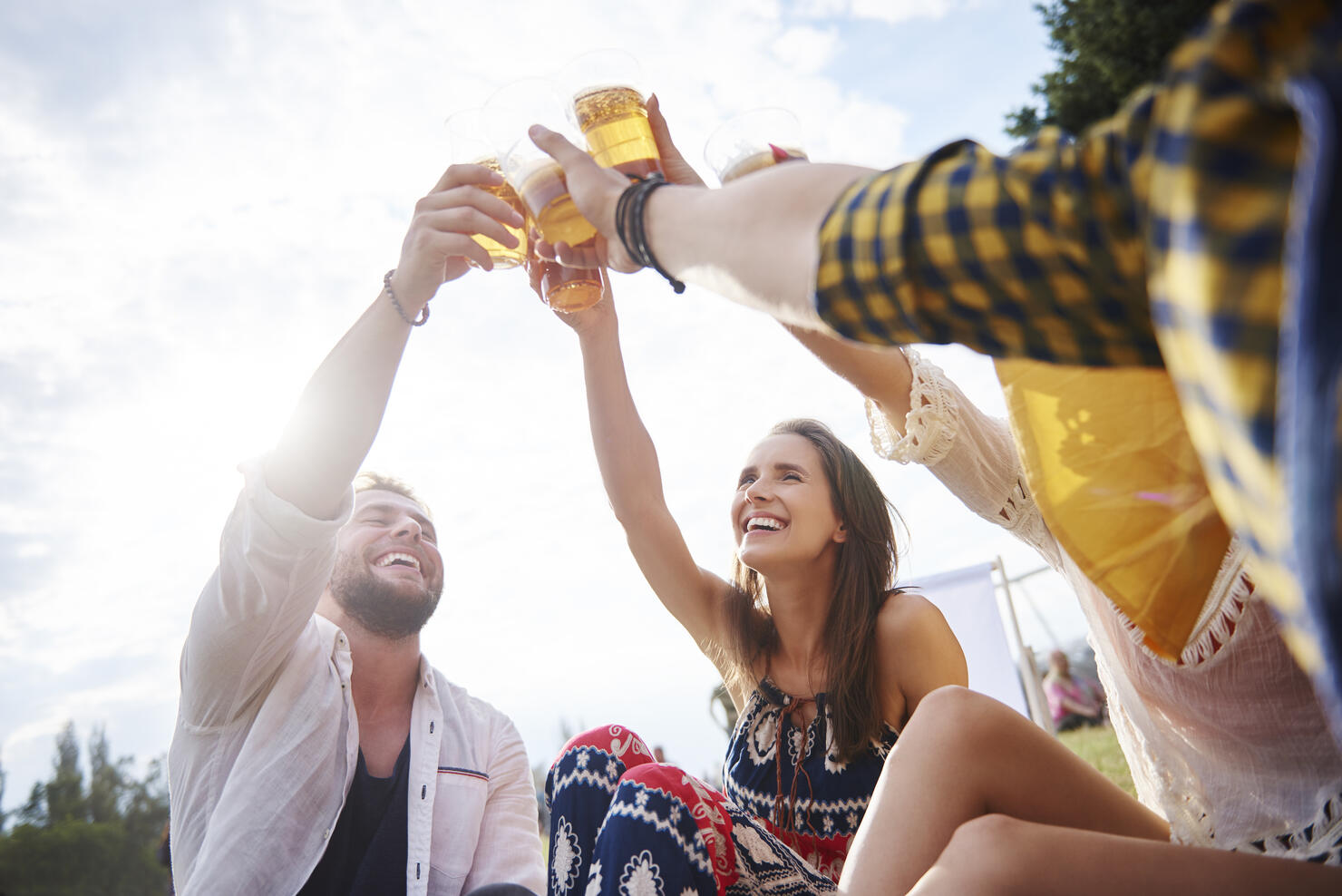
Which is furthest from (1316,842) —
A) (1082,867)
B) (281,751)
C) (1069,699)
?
(1069,699)

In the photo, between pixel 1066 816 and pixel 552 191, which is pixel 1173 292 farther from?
pixel 1066 816

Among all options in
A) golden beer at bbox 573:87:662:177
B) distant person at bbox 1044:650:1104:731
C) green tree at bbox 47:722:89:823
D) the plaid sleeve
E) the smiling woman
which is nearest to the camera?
the plaid sleeve

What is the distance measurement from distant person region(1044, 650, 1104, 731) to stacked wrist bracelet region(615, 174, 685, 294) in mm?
8621

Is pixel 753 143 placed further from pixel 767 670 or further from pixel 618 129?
pixel 767 670

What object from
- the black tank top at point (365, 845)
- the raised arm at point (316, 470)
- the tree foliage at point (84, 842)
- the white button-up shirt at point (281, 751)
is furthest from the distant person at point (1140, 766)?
the tree foliage at point (84, 842)

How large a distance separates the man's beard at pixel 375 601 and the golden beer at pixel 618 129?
1.77 metres

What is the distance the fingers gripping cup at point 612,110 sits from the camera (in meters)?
1.46

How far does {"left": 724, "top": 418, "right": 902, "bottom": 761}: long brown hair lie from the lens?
7.48ft

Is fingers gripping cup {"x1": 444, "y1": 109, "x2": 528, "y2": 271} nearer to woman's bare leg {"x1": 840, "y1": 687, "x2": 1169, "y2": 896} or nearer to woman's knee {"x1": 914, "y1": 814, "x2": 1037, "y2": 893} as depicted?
woman's bare leg {"x1": 840, "y1": 687, "x2": 1169, "y2": 896}

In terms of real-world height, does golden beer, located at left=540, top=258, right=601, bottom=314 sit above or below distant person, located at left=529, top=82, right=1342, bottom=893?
above

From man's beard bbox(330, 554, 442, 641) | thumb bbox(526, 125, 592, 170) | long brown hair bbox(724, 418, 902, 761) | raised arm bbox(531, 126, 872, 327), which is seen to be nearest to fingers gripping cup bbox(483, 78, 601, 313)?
thumb bbox(526, 125, 592, 170)

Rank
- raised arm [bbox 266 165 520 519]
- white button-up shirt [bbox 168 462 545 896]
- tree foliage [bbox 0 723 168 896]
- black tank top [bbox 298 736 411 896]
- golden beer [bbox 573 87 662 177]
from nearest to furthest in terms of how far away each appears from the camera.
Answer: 1. golden beer [bbox 573 87 662 177]
2. raised arm [bbox 266 165 520 519]
3. white button-up shirt [bbox 168 462 545 896]
4. black tank top [bbox 298 736 411 896]
5. tree foliage [bbox 0 723 168 896]

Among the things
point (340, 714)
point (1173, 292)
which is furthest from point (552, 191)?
point (340, 714)

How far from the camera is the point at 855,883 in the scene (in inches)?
52.9
